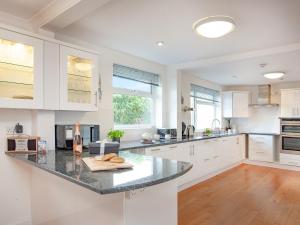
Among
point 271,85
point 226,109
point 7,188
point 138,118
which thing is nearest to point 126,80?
point 138,118

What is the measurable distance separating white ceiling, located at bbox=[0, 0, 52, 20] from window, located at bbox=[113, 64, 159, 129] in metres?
1.48

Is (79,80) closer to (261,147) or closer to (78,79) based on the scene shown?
(78,79)

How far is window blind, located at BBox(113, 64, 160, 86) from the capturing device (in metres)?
3.65

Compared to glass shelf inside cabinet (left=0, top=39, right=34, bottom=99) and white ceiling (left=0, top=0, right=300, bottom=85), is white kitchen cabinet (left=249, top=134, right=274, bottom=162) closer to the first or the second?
white ceiling (left=0, top=0, right=300, bottom=85)

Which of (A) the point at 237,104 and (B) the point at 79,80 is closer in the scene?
(B) the point at 79,80

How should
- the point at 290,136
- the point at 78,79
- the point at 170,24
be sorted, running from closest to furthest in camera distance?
the point at 170,24
the point at 78,79
the point at 290,136

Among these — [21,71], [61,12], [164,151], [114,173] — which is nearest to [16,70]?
[21,71]

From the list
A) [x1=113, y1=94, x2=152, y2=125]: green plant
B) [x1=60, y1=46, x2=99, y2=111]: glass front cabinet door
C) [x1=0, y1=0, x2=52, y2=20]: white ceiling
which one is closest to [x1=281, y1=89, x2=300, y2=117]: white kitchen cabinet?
[x1=113, y1=94, x2=152, y2=125]: green plant

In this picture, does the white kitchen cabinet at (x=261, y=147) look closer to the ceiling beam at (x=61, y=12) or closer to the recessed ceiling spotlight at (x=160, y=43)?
the recessed ceiling spotlight at (x=160, y=43)

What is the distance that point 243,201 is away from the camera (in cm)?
334

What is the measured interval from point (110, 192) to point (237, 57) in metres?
3.28

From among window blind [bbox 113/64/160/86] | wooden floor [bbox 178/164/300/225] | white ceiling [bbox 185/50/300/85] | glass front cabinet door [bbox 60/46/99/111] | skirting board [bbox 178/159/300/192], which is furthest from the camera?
skirting board [bbox 178/159/300/192]

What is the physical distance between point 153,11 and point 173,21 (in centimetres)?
32

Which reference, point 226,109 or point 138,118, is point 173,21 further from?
point 226,109
